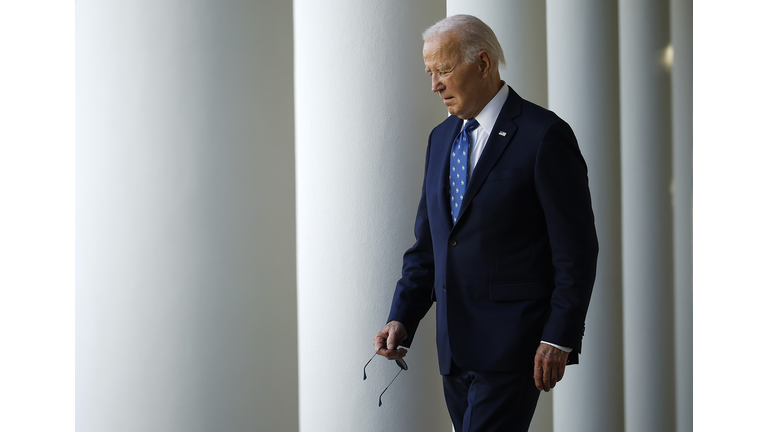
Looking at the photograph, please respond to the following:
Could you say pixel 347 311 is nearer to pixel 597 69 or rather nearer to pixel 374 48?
pixel 374 48

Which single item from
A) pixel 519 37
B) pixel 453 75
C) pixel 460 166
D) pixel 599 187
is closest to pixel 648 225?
pixel 599 187

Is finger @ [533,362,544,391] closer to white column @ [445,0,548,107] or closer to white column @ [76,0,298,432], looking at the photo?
white column @ [76,0,298,432]

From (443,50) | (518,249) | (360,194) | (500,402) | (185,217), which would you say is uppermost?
(443,50)

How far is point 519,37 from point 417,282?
299 cm

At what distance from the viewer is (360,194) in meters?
3.12

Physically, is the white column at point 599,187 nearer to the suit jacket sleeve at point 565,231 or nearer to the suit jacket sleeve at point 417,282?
the suit jacket sleeve at point 417,282

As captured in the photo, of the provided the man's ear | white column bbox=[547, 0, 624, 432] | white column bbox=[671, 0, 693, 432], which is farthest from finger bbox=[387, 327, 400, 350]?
white column bbox=[671, 0, 693, 432]

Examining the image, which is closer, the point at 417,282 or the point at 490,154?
the point at 490,154

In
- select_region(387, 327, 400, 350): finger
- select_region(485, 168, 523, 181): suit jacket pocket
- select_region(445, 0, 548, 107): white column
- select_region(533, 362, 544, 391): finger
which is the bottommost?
select_region(533, 362, 544, 391): finger

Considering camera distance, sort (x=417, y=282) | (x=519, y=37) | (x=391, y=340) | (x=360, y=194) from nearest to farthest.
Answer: (x=391, y=340), (x=417, y=282), (x=360, y=194), (x=519, y=37)

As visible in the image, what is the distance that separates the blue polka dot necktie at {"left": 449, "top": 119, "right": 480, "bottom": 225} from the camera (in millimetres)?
2643

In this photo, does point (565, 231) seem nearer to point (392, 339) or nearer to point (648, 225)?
point (392, 339)

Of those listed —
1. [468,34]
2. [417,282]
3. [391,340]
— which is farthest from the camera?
[417,282]

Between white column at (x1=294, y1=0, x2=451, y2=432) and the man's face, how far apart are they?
497 mm
